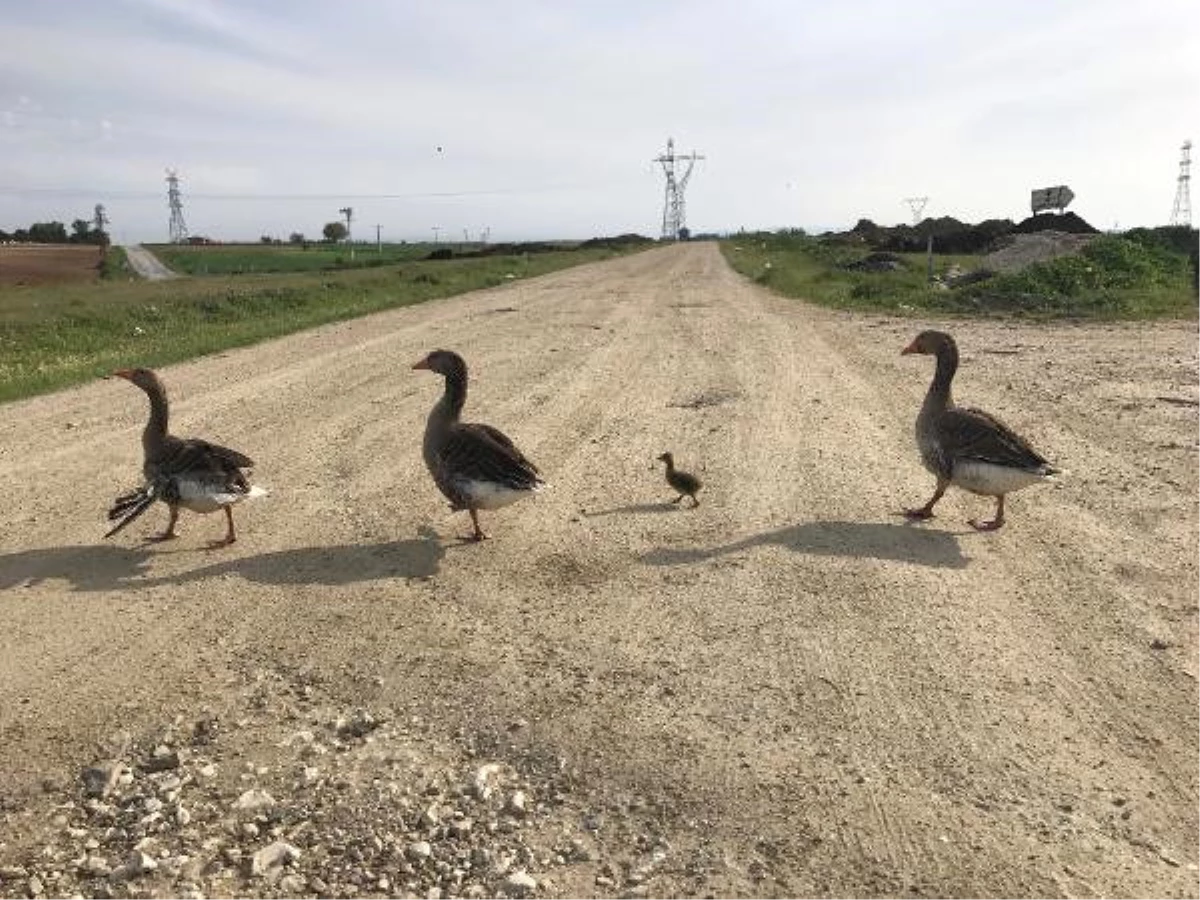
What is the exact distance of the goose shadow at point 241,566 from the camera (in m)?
7.62

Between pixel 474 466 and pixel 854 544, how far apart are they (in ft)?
10.4

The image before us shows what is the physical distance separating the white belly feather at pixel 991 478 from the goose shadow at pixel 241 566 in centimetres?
448

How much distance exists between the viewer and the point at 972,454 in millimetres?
8453

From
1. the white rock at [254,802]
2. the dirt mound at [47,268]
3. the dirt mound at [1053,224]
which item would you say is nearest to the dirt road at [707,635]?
the white rock at [254,802]

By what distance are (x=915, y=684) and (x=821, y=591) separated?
4.72 feet

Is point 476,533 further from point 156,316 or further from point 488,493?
point 156,316

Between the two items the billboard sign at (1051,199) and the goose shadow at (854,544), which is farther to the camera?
the billboard sign at (1051,199)

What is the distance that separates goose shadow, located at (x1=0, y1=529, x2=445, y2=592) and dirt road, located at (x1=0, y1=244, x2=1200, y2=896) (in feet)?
0.10

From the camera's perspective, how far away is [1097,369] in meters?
16.4

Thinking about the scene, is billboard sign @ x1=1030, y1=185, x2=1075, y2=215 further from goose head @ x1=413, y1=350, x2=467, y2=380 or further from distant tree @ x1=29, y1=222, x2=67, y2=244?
distant tree @ x1=29, y1=222, x2=67, y2=244

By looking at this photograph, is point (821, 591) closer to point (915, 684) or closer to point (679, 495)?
point (915, 684)

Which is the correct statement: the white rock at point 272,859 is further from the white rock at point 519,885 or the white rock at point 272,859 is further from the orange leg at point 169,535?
the orange leg at point 169,535

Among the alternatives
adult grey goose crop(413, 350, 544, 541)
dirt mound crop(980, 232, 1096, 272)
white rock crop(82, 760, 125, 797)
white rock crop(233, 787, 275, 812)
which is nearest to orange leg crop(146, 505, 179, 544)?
adult grey goose crop(413, 350, 544, 541)

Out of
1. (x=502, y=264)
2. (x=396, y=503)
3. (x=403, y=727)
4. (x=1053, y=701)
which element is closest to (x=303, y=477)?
(x=396, y=503)
